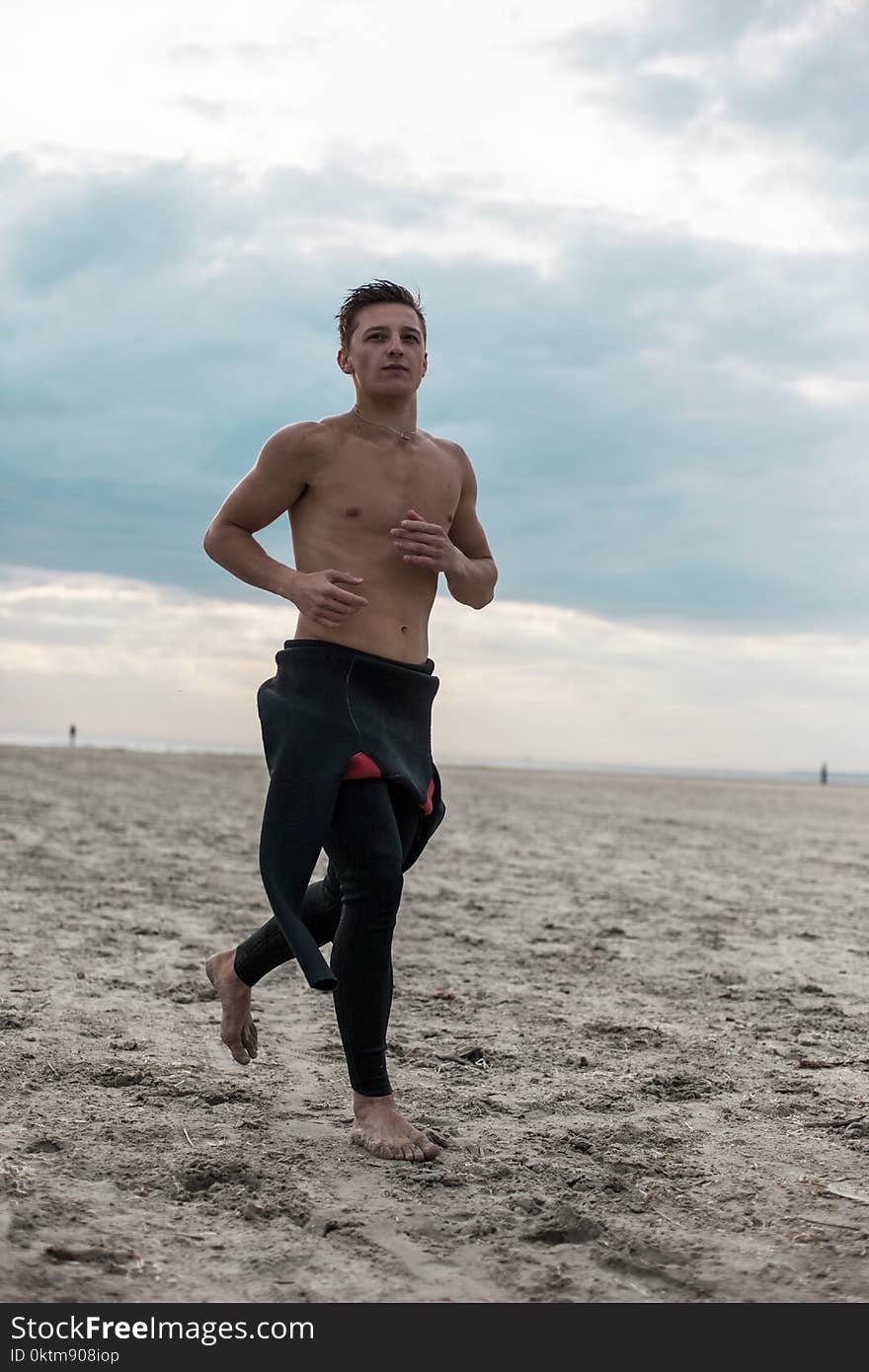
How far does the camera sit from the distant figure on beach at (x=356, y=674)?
3.37m

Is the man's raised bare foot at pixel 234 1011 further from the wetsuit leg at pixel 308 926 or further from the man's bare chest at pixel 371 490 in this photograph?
the man's bare chest at pixel 371 490

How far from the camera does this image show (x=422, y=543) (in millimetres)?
3525

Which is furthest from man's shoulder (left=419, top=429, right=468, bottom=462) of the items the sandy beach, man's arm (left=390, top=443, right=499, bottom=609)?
the sandy beach

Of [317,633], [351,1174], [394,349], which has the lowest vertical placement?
[351,1174]

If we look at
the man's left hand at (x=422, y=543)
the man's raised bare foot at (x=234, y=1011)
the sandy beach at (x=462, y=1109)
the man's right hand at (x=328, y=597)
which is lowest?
the sandy beach at (x=462, y=1109)

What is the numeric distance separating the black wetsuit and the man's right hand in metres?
0.13

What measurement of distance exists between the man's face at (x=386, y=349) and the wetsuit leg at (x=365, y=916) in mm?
1169

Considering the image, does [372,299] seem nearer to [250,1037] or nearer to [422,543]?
[422,543]

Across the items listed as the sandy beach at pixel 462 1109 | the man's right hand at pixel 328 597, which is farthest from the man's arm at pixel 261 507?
the sandy beach at pixel 462 1109
